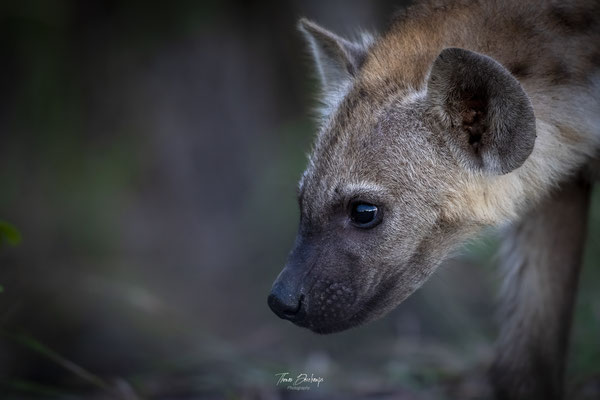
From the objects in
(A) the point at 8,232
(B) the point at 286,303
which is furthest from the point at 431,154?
(A) the point at 8,232

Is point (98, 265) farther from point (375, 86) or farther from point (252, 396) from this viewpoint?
point (375, 86)

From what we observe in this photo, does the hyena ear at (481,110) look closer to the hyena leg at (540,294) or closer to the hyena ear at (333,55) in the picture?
the hyena ear at (333,55)

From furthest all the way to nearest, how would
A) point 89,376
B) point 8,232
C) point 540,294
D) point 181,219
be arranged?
point 181,219
point 540,294
point 89,376
point 8,232

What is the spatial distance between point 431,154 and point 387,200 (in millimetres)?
207

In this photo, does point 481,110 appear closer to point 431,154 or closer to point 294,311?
point 431,154

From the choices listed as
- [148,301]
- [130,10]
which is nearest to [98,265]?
[148,301]

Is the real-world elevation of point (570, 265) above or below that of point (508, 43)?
below

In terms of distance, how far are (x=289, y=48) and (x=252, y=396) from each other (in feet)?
11.3

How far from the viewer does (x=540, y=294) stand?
131 inches

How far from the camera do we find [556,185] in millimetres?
2869

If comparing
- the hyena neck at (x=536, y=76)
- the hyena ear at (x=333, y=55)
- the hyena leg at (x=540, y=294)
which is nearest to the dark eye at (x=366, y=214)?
the hyena neck at (x=536, y=76)

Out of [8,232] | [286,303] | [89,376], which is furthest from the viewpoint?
[89,376]

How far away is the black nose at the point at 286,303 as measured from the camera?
2709mm

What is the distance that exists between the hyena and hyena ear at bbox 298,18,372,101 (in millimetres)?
204
